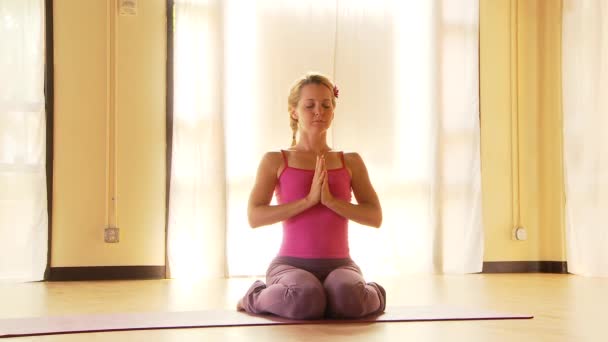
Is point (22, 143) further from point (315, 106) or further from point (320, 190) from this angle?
point (320, 190)

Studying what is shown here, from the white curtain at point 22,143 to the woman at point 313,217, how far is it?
2.19 metres

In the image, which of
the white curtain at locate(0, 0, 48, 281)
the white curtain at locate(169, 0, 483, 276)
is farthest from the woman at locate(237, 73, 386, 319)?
the white curtain at locate(0, 0, 48, 281)

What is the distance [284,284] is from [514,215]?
3236 mm

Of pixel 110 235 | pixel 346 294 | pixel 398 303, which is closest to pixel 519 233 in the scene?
pixel 398 303

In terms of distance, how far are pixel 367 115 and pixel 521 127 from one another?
3.98 ft

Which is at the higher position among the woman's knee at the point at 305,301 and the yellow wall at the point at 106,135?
the yellow wall at the point at 106,135

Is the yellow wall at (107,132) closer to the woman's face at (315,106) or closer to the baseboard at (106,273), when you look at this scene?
the baseboard at (106,273)

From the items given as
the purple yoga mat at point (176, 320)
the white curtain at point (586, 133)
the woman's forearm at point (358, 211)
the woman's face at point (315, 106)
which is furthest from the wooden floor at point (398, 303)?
the woman's face at point (315, 106)

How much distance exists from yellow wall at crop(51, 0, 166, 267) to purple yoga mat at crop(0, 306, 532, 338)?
192 centimetres

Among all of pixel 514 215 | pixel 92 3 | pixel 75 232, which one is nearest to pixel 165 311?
pixel 75 232

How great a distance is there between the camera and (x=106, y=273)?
4.68 metres

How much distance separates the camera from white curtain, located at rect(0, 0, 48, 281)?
449 cm

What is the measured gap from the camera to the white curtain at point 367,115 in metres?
4.83

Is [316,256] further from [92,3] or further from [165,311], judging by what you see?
[92,3]
